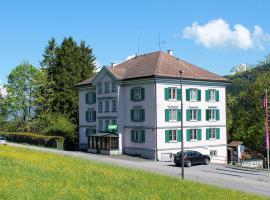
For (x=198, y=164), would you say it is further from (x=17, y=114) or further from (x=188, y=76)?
(x=17, y=114)

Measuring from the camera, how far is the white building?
5381 cm

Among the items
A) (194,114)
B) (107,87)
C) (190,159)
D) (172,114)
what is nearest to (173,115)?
(172,114)

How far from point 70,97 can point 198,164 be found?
130 feet

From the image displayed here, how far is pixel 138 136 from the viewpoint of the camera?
182ft

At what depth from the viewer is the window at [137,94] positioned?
181 feet

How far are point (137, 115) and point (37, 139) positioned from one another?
21.2 m

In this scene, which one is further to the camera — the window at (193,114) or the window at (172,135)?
the window at (193,114)

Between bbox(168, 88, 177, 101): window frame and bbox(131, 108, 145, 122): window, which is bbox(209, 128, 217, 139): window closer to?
bbox(168, 88, 177, 101): window frame

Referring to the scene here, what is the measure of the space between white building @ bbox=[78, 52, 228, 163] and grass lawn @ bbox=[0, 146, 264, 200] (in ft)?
90.4

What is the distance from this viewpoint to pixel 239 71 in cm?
8594

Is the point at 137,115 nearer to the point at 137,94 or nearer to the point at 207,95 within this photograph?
the point at 137,94

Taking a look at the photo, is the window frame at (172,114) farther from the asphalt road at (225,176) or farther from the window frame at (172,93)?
the asphalt road at (225,176)

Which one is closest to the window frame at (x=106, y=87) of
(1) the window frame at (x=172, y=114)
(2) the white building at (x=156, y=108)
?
(2) the white building at (x=156, y=108)

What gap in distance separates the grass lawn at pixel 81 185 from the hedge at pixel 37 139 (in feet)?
127
